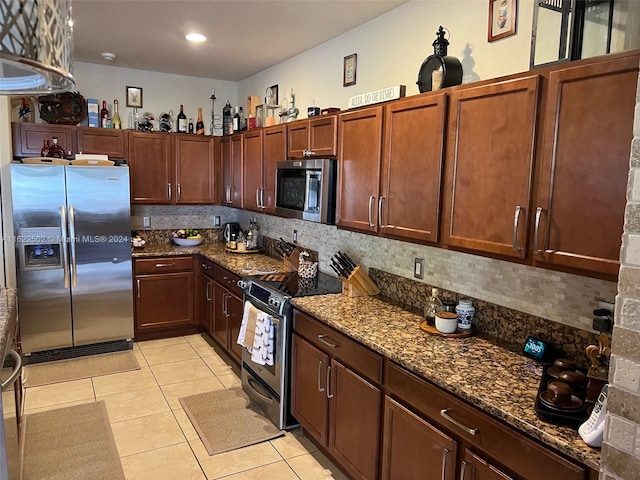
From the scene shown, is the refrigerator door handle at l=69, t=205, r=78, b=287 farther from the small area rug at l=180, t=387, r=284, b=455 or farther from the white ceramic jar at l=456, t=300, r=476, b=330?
the white ceramic jar at l=456, t=300, r=476, b=330

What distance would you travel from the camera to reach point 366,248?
323cm

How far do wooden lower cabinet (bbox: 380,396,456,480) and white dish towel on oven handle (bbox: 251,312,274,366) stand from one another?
1.09m

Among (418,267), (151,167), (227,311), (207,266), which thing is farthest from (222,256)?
(418,267)

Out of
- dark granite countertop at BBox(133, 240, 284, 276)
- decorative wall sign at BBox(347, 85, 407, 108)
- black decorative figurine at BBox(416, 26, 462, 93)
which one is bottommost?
dark granite countertop at BBox(133, 240, 284, 276)

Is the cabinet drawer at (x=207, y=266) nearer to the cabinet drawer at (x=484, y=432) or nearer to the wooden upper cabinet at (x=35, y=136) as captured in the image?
the wooden upper cabinet at (x=35, y=136)

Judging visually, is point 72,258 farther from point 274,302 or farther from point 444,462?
point 444,462

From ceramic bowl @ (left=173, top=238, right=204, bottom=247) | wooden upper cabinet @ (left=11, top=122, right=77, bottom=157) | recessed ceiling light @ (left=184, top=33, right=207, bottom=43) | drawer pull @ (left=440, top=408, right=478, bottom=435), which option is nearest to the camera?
drawer pull @ (left=440, top=408, right=478, bottom=435)

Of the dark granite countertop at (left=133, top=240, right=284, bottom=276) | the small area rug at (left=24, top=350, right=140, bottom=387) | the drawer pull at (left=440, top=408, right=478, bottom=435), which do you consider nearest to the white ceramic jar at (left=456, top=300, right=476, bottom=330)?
the drawer pull at (left=440, top=408, right=478, bottom=435)

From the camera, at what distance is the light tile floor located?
2.63m

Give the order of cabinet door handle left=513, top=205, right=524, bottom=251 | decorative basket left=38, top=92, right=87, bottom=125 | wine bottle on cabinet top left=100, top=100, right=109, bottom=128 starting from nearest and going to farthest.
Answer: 1. cabinet door handle left=513, top=205, right=524, bottom=251
2. decorative basket left=38, top=92, right=87, bottom=125
3. wine bottle on cabinet top left=100, top=100, right=109, bottom=128

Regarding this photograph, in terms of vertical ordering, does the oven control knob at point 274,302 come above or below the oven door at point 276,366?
above

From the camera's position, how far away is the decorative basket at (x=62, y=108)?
14.0 ft

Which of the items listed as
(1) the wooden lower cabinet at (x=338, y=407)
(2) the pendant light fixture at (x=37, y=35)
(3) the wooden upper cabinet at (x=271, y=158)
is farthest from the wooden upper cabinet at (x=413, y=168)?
(2) the pendant light fixture at (x=37, y=35)

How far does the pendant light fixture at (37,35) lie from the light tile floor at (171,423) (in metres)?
2.39
